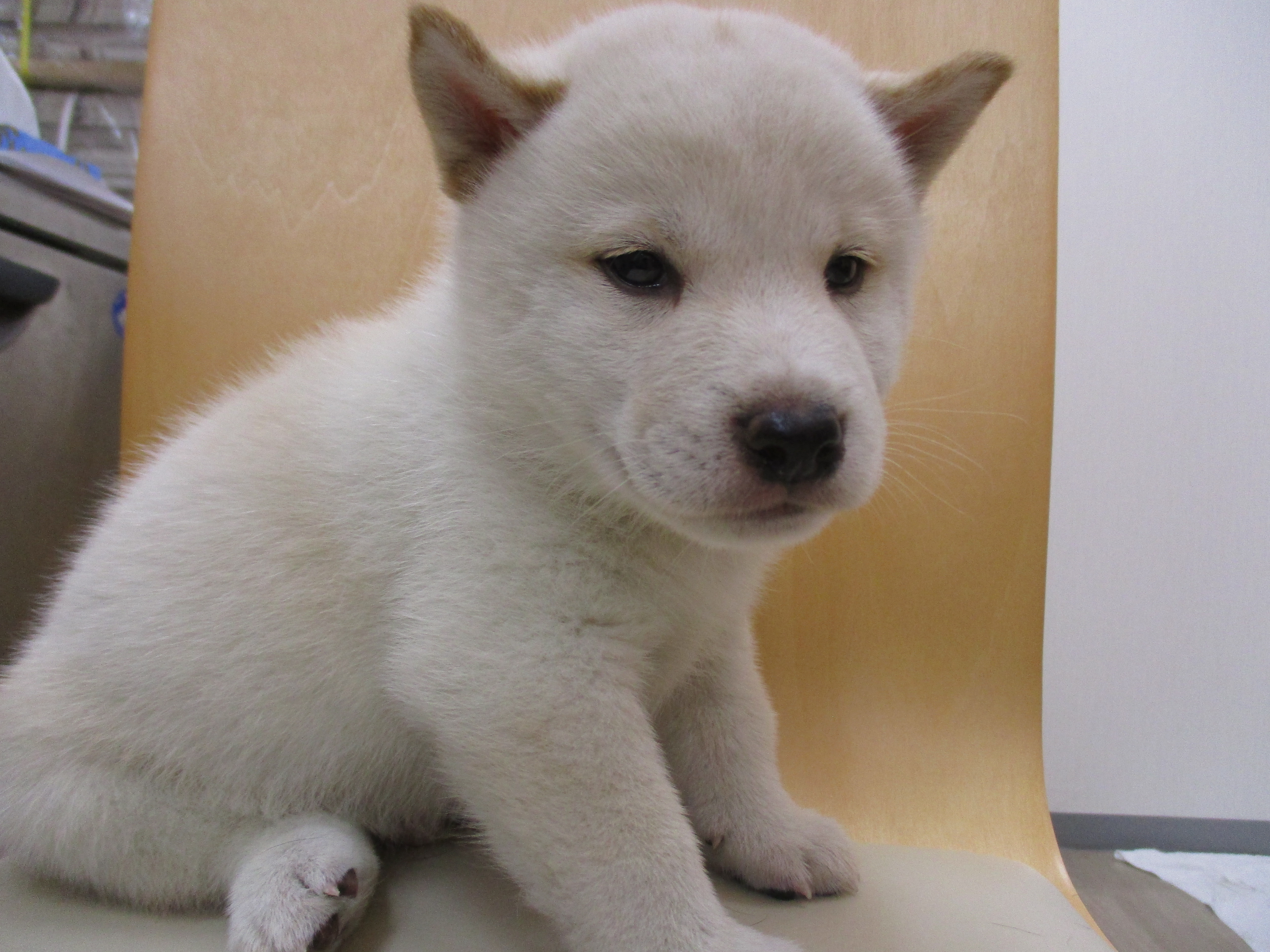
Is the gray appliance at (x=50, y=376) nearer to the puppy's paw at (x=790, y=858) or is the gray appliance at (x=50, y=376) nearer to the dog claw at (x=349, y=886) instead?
the dog claw at (x=349, y=886)

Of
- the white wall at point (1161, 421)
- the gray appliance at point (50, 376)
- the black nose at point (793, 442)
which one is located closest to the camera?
the black nose at point (793, 442)

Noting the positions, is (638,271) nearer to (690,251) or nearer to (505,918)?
(690,251)

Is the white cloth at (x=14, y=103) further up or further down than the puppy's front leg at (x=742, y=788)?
further up

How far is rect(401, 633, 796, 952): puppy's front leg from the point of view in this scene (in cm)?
100

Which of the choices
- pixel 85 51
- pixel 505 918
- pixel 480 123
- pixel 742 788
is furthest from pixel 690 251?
pixel 85 51

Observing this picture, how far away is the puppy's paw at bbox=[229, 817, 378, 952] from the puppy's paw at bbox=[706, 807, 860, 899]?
0.56 metres

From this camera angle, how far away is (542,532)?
1.14 m

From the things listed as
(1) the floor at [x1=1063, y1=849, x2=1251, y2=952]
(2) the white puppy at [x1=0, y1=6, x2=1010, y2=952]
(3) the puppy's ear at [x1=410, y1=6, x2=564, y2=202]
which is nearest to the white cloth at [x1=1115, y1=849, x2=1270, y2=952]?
(1) the floor at [x1=1063, y1=849, x2=1251, y2=952]

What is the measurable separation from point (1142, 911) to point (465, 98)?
2437mm

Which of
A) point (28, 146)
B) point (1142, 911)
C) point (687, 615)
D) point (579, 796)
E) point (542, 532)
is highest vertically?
point (28, 146)

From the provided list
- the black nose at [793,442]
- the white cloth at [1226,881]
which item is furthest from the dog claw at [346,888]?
the white cloth at [1226,881]

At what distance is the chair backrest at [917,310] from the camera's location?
1774mm

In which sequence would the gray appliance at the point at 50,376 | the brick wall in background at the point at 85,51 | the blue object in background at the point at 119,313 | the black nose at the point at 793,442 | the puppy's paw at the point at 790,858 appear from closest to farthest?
the black nose at the point at 793,442
the puppy's paw at the point at 790,858
the gray appliance at the point at 50,376
the blue object in background at the point at 119,313
the brick wall in background at the point at 85,51

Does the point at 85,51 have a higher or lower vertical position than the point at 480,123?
higher
